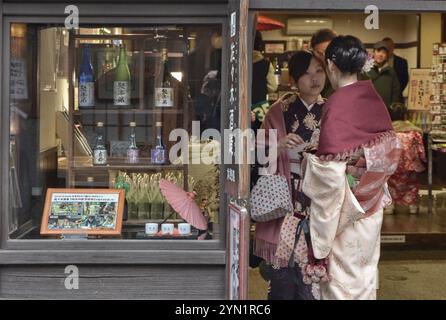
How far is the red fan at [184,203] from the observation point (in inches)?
188

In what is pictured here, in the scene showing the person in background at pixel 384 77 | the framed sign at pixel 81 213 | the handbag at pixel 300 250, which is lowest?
the handbag at pixel 300 250

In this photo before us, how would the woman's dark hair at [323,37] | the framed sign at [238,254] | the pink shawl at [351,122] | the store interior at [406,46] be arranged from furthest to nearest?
the store interior at [406,46]
the woman's dark hair at [323,37]
the pink shawl at [351,122]
the framed sign at [238,254]

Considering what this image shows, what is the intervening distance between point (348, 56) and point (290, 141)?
2.53ft

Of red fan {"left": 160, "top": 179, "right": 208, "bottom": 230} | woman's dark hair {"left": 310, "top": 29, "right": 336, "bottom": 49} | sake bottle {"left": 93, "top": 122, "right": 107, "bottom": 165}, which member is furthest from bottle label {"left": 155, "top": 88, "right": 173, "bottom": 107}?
woman's dark hair {"left": 310, "top": 29, "right": 336, "bottom": 49}

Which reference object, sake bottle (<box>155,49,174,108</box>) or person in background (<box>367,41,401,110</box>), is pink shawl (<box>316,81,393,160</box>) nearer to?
sake bottle (<box>155,49,174,108</box>)

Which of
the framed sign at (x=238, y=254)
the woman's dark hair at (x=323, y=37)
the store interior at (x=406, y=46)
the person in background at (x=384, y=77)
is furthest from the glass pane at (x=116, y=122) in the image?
the person in background at (x=384, y=77)

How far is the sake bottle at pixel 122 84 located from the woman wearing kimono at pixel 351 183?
1.41 metres

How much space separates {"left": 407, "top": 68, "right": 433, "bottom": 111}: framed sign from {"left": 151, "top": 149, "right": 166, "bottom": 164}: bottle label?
6519 millimetres

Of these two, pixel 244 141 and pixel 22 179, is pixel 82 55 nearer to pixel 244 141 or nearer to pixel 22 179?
pixel 22 179

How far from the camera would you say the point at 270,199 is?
15.4ft

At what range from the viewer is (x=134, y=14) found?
457 cm

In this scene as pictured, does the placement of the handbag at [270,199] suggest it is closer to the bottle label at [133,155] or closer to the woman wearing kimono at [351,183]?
the woman wearing kimono at [351,183]

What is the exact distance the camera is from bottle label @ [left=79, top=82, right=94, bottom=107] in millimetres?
4879

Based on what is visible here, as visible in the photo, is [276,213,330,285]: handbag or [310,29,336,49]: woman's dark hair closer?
[276,213,330,285]: handbag
